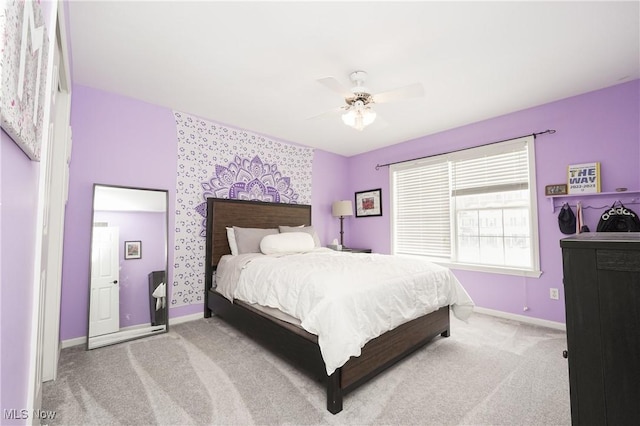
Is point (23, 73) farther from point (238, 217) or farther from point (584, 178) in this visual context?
point (584, 178)

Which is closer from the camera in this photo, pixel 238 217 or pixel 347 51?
pixel 347 51

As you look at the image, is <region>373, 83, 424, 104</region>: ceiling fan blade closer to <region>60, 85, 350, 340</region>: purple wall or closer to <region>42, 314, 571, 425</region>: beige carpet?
<region>42, 314, 571, 425</region>: beige carpet

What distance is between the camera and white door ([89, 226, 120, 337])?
2.63 meters

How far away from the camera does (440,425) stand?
61.2 inches

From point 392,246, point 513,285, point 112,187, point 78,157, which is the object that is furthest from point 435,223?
point 78,157

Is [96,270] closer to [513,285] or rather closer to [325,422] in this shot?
[325,422]

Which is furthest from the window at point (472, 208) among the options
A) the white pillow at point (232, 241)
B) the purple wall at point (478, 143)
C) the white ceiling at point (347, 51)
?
the white pillow at point (232, 241)

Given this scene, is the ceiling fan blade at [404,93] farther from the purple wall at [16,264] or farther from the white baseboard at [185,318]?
the white baseboard at [185,318]

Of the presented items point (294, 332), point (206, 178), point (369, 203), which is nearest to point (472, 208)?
point (369, 203)

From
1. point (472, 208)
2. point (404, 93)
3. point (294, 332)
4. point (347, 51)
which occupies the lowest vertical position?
point (294, 332)

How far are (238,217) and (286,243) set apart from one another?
0.85 meters

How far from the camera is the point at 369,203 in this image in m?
4.94

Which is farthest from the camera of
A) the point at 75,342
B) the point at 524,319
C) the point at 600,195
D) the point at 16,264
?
the point at 524,319

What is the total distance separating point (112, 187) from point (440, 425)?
3406 millimetres
